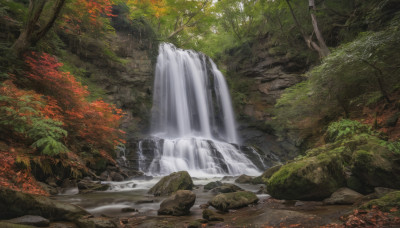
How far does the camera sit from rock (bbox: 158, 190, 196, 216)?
4.58 meters

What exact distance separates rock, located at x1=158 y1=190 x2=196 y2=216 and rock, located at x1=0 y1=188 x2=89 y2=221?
1.57m

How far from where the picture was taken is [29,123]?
17.2 feet

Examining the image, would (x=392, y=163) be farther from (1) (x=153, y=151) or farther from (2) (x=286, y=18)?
(2) (x=286, y=18)

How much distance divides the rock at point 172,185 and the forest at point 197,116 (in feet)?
0.15

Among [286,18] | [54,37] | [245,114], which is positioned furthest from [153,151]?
[286,18]

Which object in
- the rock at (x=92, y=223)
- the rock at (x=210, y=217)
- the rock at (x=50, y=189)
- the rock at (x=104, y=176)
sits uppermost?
the rock at (x=104, y=176)

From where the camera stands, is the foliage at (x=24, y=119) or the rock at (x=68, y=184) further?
the rock at (x=68, y=184)

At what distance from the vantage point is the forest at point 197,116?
14.2ft

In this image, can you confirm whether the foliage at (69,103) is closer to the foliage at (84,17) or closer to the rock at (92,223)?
the foliage at (84,17)

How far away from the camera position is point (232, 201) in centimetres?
487

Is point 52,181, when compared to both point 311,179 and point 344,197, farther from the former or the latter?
point 344,197

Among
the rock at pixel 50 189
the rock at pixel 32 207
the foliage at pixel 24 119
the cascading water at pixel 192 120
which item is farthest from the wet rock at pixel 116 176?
the rock at pixel 32 207

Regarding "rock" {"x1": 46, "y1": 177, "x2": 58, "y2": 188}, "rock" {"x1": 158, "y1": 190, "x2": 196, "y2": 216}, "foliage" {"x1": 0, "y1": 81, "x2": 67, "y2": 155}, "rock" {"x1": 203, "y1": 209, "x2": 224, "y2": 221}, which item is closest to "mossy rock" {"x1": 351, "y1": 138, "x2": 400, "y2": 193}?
"rock" {"x1": 203, "y1": 209, "x2": 224, "y2": 221}

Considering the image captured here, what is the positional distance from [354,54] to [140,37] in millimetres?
16337
